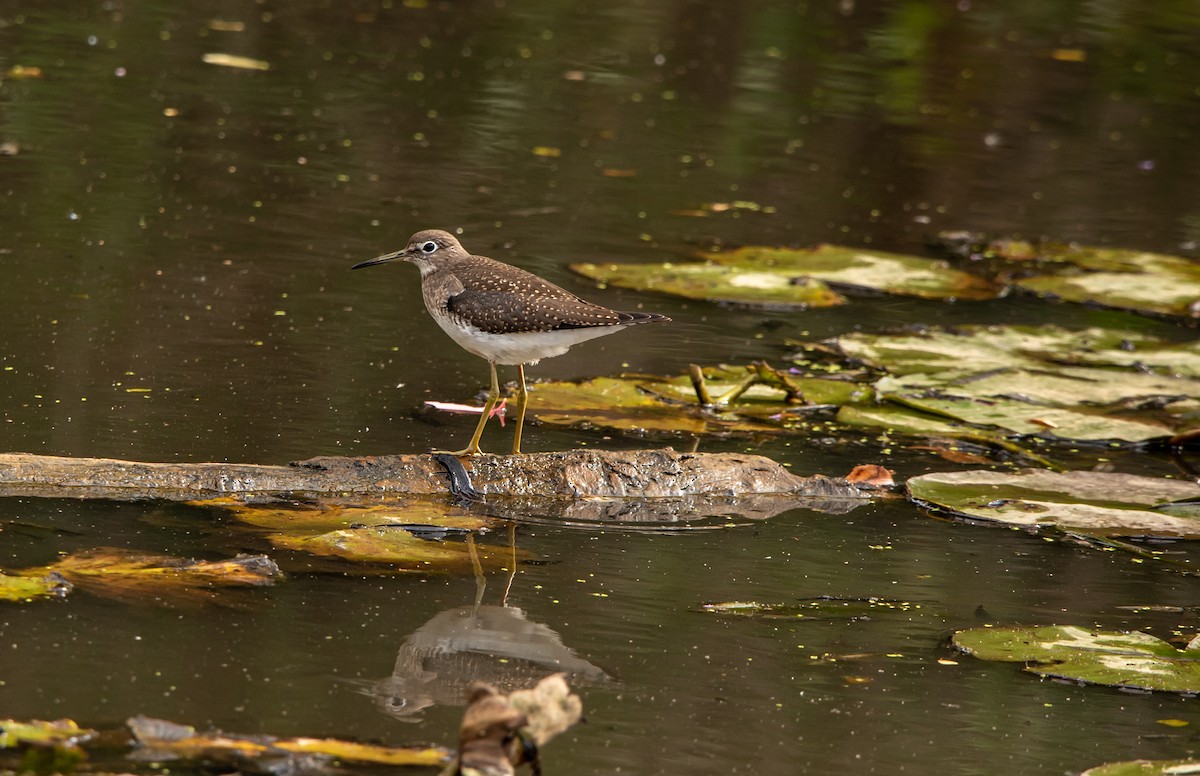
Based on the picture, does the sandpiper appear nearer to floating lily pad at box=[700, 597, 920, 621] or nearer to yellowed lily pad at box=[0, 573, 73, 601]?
floating lily pad at box=[700, 597, 920, 621]

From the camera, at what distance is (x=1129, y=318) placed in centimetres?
929

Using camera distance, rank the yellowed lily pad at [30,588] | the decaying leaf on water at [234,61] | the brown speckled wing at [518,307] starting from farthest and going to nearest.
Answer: the decaying leaf on water at [234,61] → the brown speckled wing at [518,307] → the yellowed lily pad at [30,588]

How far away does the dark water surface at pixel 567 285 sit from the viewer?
439 centimetres

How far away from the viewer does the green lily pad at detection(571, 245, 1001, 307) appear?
8.71m

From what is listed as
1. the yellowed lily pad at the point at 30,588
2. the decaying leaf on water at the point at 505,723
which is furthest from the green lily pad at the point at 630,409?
the decaying leaf on water at the point at 505,723

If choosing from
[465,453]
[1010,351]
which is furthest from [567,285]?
[465,453]

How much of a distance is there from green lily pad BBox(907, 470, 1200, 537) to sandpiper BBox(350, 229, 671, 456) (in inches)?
51.2

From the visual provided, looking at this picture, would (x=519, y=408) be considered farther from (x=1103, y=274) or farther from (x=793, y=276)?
(x=1103, y=274)

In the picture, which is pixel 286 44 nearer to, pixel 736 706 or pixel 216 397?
pixel 216 397

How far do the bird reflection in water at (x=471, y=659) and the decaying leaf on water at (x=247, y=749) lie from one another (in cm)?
36

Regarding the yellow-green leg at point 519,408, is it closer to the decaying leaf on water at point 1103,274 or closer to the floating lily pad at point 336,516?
the floating lily pad at point 336,516

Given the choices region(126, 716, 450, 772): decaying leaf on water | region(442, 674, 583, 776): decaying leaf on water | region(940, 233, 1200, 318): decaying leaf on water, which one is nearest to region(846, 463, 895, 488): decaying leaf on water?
region(126, 716, 450, 772): decaying leaf on water

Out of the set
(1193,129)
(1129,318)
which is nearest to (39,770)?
(1129,318)

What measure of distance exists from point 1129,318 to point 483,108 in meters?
5.72
